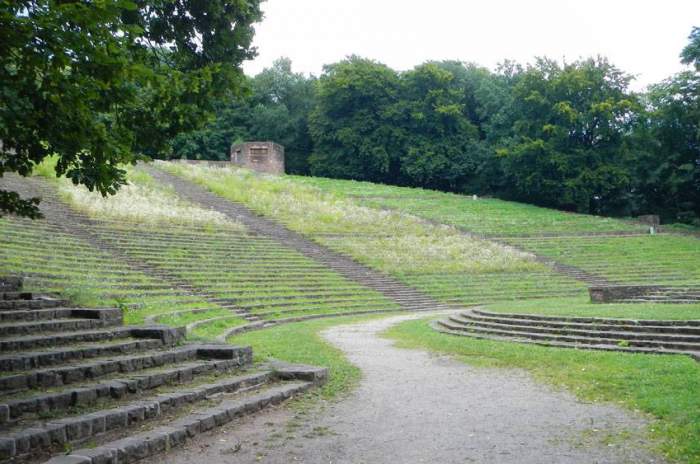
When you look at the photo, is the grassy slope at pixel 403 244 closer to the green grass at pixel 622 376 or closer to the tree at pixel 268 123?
the green grass at pixel 622 376

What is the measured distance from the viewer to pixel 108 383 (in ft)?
24.5

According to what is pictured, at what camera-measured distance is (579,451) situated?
20.6ft

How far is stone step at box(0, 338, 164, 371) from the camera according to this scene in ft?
24.4

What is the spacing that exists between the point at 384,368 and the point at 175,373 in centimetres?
394

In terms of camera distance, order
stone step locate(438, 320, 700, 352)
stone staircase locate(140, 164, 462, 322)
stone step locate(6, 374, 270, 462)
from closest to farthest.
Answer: stone step locate(6, 374, 270, 462), stone step locate(438, 320, 700, 352), stone staircase locate(140, 164, 462, 322)

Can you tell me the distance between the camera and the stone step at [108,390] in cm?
641

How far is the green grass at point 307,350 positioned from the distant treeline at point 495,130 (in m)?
36.6

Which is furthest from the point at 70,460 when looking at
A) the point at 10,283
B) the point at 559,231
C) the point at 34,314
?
the point at 559,231

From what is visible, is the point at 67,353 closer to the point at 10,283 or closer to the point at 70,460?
the point at 70,460

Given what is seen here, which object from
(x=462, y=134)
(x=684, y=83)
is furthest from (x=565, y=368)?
(x=462, y=134)

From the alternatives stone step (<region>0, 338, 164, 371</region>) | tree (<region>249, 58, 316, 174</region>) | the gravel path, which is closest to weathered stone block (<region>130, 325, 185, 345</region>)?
stone step (<region>0, 338, 164, 371</region>)

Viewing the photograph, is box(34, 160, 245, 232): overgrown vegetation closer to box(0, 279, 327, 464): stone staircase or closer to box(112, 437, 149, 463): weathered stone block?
box(0, 279, 327, 464): stone staircase

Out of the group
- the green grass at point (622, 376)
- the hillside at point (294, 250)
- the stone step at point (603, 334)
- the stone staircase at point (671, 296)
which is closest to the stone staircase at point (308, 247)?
the hillside at point (294, 250)

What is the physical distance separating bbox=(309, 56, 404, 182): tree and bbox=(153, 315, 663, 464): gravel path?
2153 inches
